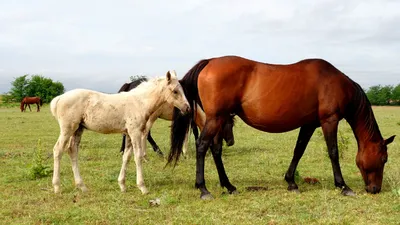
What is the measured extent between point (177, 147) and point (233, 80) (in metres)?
1.60

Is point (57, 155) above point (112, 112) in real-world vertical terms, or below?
below

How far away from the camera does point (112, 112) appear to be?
639cm

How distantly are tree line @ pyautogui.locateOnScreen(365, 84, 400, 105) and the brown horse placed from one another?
7994 cm

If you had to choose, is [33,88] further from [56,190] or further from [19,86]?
[56,190]

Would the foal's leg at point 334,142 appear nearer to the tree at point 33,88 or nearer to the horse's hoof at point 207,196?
the horse's hoof at point 207,196

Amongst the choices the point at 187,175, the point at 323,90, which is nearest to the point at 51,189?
the point at 187,175

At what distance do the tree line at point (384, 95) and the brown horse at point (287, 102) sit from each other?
79939 mm

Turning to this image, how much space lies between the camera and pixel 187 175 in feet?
26.8

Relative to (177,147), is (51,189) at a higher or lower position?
lower

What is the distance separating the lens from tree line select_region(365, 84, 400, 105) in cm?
8019

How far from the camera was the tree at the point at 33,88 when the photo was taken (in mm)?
73500

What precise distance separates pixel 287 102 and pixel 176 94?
187 cm

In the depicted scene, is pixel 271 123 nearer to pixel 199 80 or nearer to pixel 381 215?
pixel 199 80

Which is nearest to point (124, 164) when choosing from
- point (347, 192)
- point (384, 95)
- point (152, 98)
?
point (152, 98)
